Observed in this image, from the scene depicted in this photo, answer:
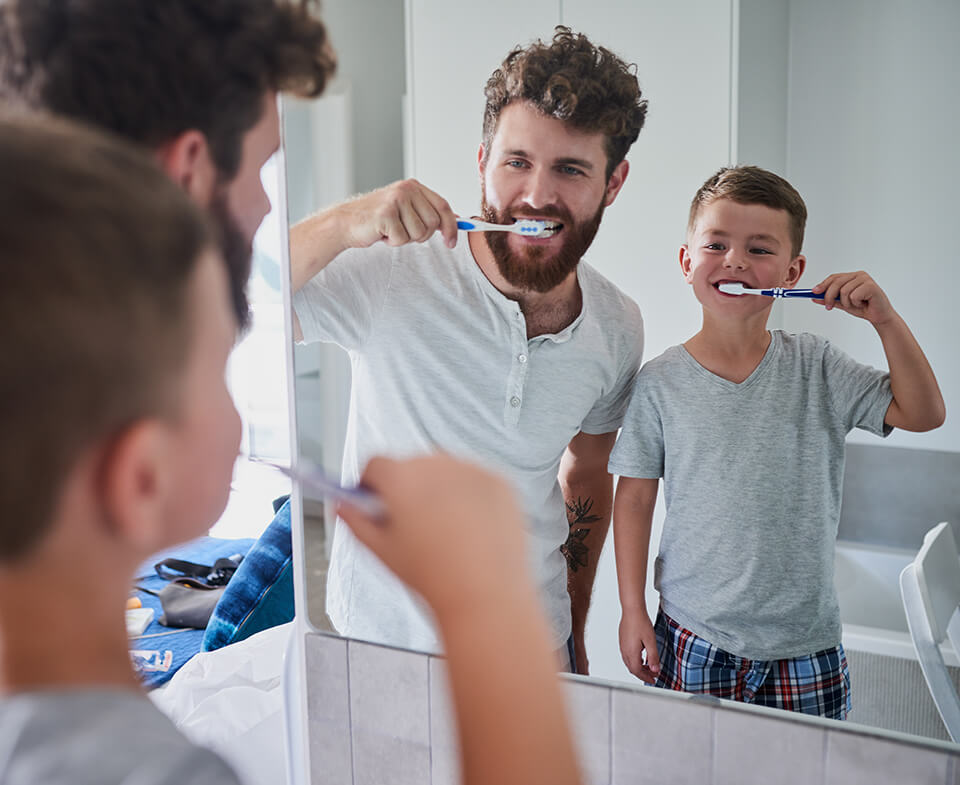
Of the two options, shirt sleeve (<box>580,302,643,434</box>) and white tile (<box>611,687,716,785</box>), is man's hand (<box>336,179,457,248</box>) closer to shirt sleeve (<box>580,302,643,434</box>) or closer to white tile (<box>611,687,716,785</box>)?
shirt sleeve (<box>580,302,643,434</box>)

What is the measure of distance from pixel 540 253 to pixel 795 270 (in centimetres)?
23

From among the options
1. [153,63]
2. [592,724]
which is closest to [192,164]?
[153,63]

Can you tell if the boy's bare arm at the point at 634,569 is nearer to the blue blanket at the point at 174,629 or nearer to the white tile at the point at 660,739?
the white tile at the point at 660,739

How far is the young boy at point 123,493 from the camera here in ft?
1.06

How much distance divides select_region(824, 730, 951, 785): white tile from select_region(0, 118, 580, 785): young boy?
18.8 inches

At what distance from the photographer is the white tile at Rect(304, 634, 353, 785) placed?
3.16ft

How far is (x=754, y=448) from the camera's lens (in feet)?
2.44

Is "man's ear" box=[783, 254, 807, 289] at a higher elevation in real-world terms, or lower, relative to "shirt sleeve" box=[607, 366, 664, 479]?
higher

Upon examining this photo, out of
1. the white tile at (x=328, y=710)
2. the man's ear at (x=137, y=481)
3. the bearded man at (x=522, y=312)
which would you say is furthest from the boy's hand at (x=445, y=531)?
the white tile at (x=328, y=710)

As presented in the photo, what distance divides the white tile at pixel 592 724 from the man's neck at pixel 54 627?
0.55 meters

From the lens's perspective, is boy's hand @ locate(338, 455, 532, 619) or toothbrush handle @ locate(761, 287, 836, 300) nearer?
boy's hand @ locate(338, 455, 532, 619)

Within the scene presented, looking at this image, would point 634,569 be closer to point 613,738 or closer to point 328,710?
point 613,738

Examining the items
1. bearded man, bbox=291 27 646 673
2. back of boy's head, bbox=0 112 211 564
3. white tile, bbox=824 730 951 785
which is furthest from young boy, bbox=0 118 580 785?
white tile, bbox=824 730 951 785

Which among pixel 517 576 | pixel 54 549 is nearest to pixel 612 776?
pixel 517 576
